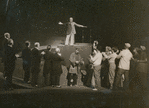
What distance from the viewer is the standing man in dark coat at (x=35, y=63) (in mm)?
4352

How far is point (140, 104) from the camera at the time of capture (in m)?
4.53

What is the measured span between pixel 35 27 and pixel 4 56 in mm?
1268

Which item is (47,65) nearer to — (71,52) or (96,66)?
(71,52)

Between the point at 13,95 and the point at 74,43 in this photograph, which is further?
the point at 74,43

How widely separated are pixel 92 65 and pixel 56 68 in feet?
3.63

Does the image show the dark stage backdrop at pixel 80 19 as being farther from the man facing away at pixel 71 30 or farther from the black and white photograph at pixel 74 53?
the man facing away at pixel 71 30

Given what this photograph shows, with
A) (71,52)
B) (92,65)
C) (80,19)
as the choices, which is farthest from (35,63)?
(80,19)

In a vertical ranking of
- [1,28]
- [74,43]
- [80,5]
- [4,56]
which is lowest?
[4,56]

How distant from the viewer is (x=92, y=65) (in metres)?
4.48

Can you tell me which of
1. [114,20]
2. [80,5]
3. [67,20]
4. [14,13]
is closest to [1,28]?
[14,13]

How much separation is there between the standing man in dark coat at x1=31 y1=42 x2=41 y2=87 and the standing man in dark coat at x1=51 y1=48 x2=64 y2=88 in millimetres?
451

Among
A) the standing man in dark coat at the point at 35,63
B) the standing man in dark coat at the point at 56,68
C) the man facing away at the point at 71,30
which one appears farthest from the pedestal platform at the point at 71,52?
the standing man in dark coat at the point at 35,63

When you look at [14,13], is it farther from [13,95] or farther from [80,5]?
[13,95]

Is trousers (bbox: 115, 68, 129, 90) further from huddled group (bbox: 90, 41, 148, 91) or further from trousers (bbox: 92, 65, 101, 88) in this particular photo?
trousers (bbox: 92, 65, 101, 88)
